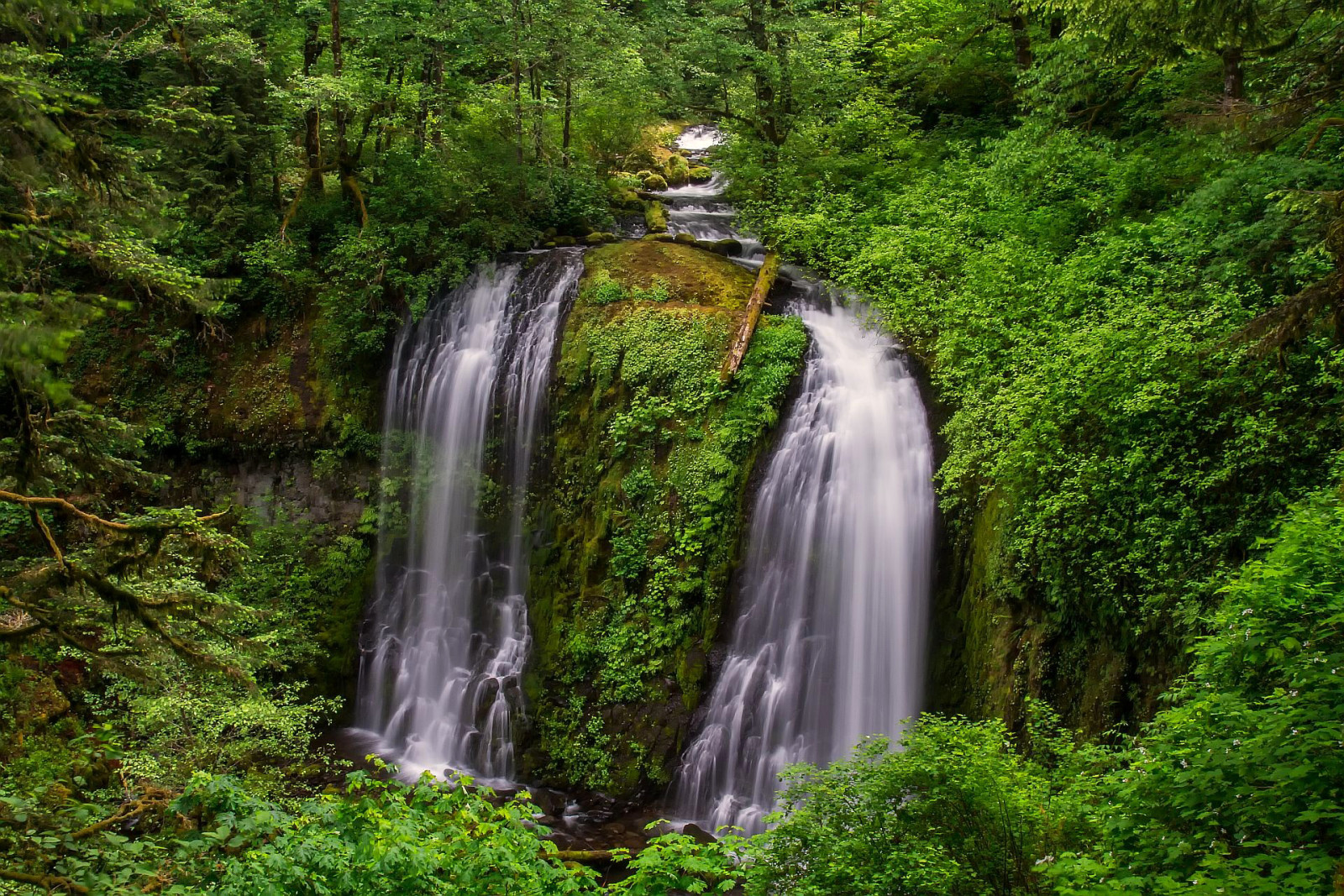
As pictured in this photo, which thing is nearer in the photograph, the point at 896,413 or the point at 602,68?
the point at 896,413

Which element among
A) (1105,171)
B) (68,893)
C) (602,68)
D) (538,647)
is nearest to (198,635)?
(538,647)

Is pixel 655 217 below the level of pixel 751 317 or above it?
above

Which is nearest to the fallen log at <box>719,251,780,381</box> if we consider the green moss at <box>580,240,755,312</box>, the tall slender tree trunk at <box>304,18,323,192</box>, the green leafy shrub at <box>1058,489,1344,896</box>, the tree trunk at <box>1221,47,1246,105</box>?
the green moss at <box>580,240,755,312</box>

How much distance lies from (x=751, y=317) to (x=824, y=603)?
4.37 metres

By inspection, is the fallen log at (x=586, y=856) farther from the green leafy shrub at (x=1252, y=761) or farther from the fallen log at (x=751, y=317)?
the fallen log at (x=751, y=317)

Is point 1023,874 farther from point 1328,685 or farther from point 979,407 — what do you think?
point 979,407

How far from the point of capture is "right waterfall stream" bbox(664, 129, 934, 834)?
9703mm

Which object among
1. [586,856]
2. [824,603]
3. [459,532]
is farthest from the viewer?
[459,532]

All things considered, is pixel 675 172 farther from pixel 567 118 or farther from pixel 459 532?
pixel 459 532

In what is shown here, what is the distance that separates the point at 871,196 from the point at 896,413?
5373 millimetres

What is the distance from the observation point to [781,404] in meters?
11.4

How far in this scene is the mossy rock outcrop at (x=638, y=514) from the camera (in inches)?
429

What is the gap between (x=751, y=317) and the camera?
12.3m

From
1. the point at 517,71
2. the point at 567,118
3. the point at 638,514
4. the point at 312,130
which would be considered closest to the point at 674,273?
the point at 638,514
